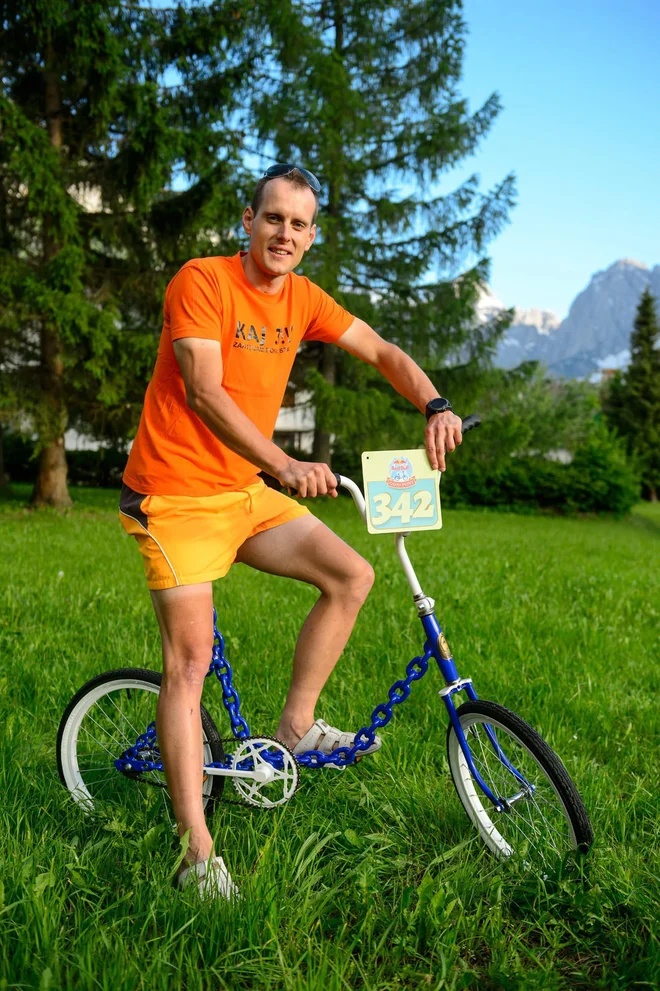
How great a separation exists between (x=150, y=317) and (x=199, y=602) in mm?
13682

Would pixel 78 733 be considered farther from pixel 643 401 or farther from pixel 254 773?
pixel 643 401

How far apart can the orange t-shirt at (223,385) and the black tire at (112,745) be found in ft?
2.58

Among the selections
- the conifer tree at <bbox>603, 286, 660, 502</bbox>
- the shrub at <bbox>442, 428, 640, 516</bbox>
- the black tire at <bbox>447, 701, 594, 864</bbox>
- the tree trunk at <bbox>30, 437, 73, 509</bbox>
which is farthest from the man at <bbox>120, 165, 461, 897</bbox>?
the conifer tree at <bbox>603, 286, 660, 502</bbox>

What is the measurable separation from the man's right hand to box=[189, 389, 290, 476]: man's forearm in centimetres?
4

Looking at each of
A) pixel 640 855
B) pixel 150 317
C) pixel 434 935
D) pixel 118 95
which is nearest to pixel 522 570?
pixel 640 855

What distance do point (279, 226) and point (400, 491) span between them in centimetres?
96

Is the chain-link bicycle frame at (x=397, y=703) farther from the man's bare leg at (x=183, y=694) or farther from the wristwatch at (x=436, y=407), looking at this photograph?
the wristwatch at (x=436, y=407)

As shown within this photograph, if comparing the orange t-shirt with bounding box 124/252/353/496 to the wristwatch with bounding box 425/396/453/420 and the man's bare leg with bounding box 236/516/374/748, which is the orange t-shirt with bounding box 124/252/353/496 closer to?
the man's bare leg with bounding box 236/516/374/748

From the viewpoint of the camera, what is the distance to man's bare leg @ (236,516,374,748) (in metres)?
2.93

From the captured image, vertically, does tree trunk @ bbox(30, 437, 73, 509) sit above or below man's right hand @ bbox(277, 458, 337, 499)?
below

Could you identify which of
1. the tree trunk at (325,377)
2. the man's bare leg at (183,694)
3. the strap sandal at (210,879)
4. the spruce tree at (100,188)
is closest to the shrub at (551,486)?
the tree trunk at (325,377)

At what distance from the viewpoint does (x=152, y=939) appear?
211cm

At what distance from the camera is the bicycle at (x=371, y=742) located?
2.63 m

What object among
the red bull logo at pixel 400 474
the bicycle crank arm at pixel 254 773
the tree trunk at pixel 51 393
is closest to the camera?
the red bull logo at pixel 400 474
